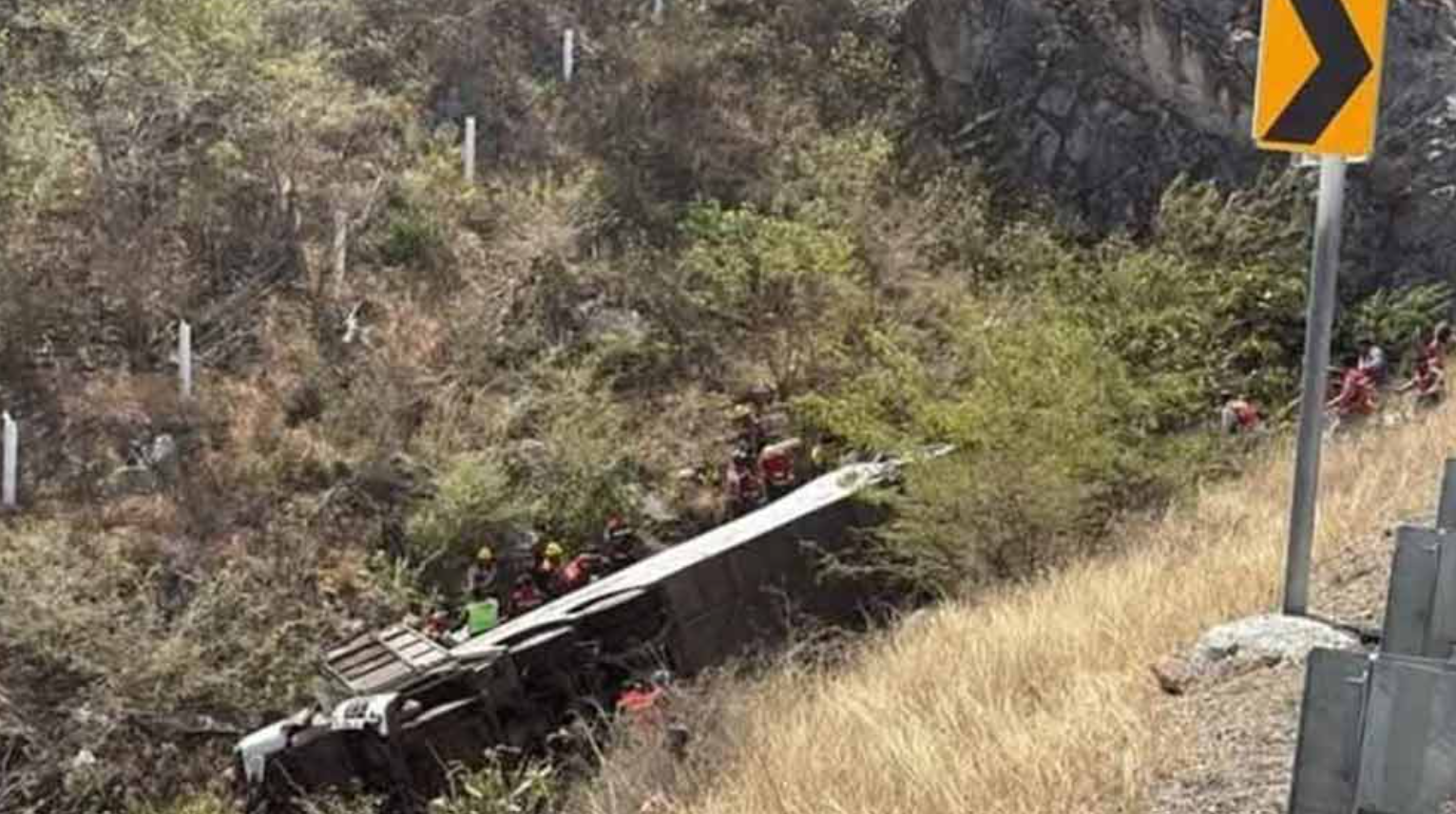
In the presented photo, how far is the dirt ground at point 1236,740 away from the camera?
3.74 meters

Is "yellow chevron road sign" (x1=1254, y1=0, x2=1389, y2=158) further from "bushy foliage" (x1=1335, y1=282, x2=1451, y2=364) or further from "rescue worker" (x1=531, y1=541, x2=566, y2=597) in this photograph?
"bushy foliage" (x1=1335, y1=282, x2=1451, y2=364)

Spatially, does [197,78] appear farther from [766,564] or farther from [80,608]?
[766,564]

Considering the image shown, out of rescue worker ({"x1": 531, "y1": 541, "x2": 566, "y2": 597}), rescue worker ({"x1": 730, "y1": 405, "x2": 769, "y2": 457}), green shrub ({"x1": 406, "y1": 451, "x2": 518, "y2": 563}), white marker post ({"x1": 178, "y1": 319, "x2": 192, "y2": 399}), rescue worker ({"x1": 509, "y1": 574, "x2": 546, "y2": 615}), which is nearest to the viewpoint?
rescue worker ({"x1": 509, "y1": 574, "x2": 546, "y2": 615})

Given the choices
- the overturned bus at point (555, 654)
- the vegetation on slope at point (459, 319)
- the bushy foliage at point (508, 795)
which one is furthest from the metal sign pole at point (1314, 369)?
the overturned bus at point (555, 654)

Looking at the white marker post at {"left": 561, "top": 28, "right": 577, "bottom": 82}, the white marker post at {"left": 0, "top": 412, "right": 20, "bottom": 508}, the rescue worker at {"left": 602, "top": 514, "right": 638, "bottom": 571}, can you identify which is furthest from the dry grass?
the white marker post at {"left": 561, "top": 28, "right": 577, "bottom": 82}

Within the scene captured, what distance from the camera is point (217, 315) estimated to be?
14945 millimetres

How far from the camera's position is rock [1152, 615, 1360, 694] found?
4727 mm

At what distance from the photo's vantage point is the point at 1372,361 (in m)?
14.0

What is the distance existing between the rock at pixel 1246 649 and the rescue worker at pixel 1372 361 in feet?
29.9

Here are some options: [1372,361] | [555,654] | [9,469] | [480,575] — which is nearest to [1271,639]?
[555,654]

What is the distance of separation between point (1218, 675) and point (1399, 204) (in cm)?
1367

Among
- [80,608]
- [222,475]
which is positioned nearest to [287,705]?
[80,608]

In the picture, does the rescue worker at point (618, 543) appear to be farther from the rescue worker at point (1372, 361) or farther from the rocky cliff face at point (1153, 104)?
the rocky cliff face at point (1153, 104)

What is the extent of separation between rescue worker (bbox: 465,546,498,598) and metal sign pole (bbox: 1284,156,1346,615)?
8.48 metres
